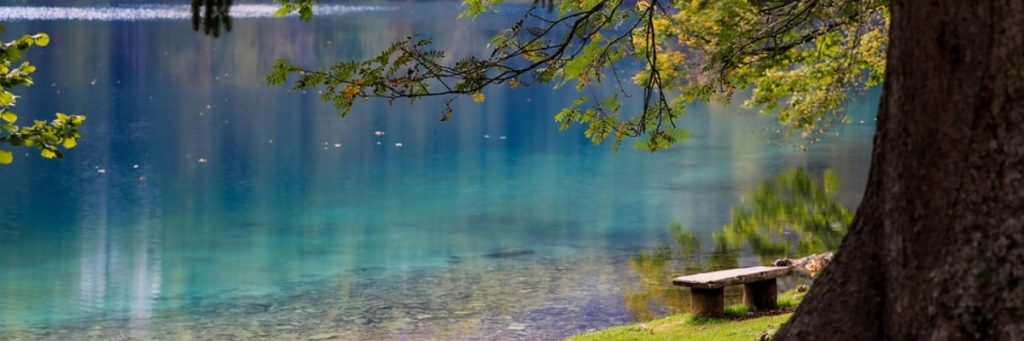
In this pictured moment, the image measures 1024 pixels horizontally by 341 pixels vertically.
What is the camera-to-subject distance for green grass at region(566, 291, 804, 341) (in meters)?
9.91

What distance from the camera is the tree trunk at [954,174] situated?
433cm

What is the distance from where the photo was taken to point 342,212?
887 inches

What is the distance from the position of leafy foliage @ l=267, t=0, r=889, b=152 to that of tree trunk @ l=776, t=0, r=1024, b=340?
259cm

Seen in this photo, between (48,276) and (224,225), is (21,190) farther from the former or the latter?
(48,276)

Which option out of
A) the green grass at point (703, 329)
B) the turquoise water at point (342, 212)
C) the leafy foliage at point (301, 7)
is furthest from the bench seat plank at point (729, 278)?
the leafy foliage at point (301, 7)

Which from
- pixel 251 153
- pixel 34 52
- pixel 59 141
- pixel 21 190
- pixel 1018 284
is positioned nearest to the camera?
pixel 1018 284

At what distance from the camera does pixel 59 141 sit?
24.7ft

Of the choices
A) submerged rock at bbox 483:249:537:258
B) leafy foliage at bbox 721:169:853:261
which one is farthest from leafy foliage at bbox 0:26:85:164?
leafy foliage at bbox 721:169:853:261

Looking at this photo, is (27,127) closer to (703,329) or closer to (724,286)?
(703,329)

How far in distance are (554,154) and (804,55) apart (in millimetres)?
14378

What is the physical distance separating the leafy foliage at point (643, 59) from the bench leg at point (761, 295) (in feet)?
5.97

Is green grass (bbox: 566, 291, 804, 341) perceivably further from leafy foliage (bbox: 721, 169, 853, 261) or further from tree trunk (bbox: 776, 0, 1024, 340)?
leafy foliage (bbox: 721, 169, 853, 261)

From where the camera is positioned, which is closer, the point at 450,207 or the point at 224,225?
the point at 224,225

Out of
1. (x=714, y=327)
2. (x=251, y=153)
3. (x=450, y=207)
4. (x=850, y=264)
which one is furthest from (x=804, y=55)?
(x=251, y=153)
